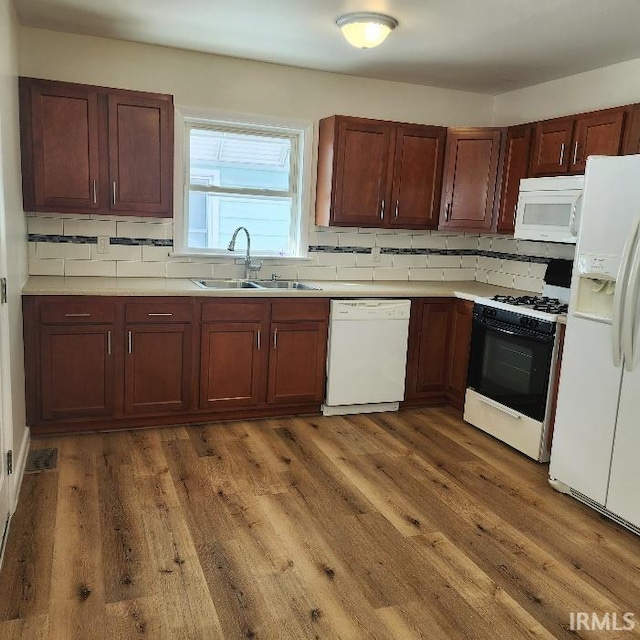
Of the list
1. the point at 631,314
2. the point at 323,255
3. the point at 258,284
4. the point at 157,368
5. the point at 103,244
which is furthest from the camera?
the point at 323,255

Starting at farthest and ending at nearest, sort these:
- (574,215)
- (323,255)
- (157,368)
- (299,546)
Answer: (323,255) → (157,368) → (574,215) → (299,546)

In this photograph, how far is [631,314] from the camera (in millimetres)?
2697

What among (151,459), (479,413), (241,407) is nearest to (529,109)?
(479,413)

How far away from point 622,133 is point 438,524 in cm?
246

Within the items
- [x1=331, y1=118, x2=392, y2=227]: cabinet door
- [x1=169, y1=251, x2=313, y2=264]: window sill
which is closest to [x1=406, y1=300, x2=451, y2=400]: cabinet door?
[x1=331, y1=118, x2=392, y2=227]: cabinet door

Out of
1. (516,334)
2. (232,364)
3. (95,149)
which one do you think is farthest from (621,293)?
(95,149)

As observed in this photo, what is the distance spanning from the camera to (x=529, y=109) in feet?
15.1

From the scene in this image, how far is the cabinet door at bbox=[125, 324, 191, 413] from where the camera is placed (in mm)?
→ 3679

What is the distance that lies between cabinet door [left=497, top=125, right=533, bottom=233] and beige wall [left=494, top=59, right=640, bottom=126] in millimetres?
404

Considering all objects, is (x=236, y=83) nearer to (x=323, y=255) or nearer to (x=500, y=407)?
(x=323, y=255)

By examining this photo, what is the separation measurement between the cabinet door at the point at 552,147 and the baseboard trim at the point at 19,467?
3.59 meters

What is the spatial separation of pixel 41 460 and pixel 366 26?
2.93 meters

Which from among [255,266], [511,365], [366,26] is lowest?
[511,365]

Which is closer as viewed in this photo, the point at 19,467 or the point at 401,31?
the point at 19,467
